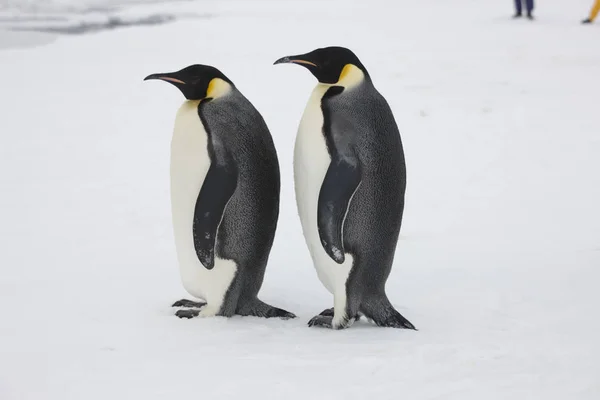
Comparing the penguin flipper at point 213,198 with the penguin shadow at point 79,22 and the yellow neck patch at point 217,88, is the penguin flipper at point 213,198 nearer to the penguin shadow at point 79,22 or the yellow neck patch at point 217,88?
the yellow neck patch at point 217,88

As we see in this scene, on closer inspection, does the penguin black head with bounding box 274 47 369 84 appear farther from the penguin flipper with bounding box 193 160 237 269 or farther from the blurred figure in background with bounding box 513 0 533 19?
the blurred figure in background with bounding box 513 0 533 19

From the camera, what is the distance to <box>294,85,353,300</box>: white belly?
3.37 meters

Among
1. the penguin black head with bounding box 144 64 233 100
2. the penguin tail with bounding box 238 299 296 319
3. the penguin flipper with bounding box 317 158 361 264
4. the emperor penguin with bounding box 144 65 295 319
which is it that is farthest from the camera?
the penguin tail with bounding box 238 299 296 319

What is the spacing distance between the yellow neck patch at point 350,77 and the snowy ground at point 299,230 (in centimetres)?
97

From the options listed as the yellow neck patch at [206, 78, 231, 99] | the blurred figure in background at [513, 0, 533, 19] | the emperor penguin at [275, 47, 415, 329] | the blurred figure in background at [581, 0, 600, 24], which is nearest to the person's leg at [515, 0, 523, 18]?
the blurred figure in background at [513, 0, 533, 19]

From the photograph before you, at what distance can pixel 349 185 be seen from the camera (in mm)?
3301

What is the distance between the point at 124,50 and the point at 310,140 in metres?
8.89

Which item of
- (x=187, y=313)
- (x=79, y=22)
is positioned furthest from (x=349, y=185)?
(x=79, y=22)

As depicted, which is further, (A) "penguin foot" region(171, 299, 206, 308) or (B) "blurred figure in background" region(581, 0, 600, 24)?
(B) "blurred figure in background" region(581, 0, 600, 24)

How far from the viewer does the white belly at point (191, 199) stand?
11.4 ft

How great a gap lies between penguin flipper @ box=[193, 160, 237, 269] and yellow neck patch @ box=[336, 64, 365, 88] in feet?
1.77

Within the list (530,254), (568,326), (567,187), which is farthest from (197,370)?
(567,187)

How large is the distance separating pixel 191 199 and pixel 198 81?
0.47 m

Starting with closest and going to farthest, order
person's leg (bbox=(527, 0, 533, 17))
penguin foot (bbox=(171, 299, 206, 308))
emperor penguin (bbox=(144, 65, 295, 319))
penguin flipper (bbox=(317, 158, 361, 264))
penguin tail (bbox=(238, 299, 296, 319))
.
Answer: penguin flipper (bbox=(317, 158, 361, 264))
emperor penguin (bbox=(144, 65, 295, 319))
penguin tail (bbox=(238, 299, 296, 319))
penguin foot (bbox=(171, 299, 206, 308))
person's leg (bbox=(527, 0, 533, 17))
